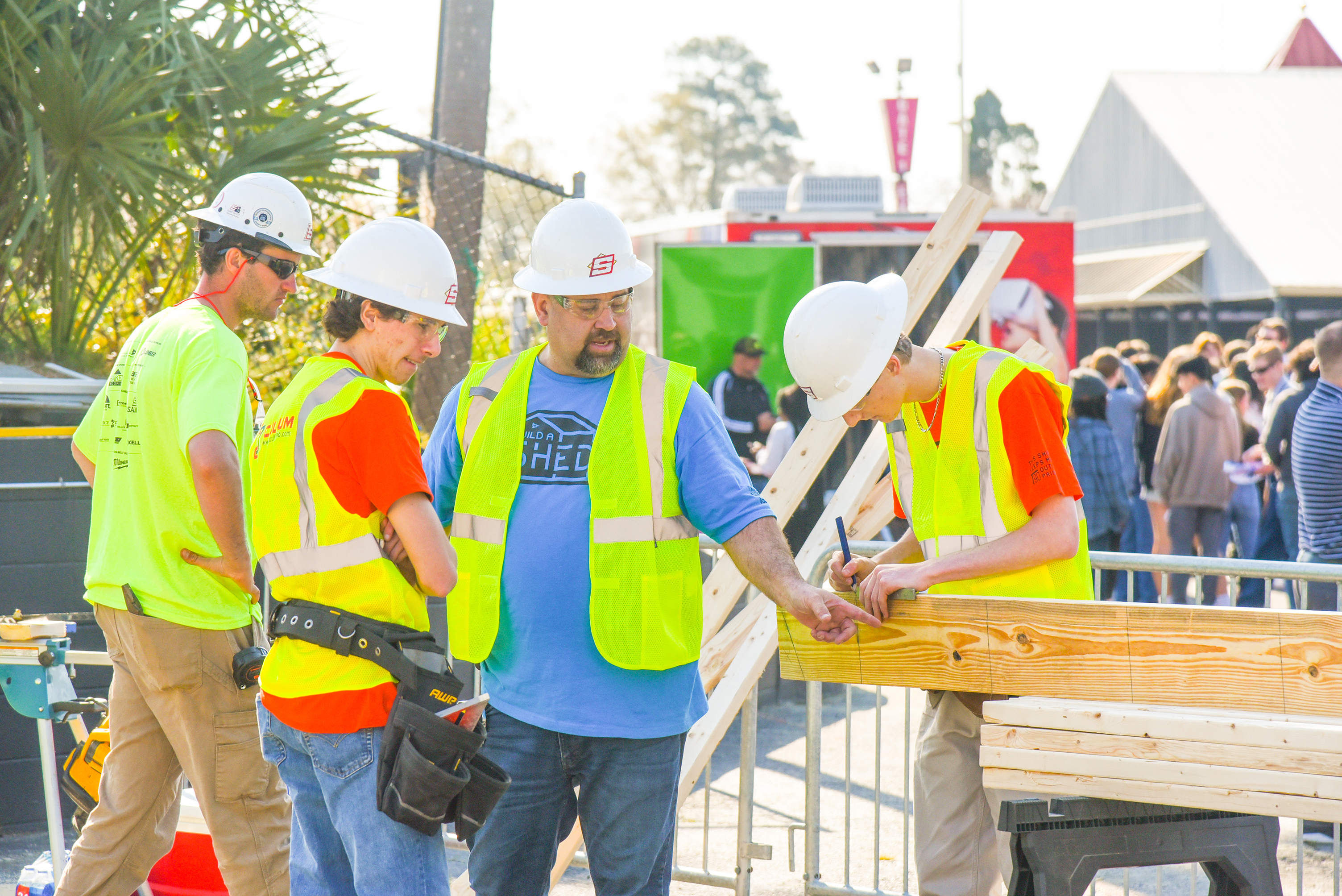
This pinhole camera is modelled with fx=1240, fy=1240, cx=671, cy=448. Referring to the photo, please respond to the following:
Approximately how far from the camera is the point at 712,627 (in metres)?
4.30

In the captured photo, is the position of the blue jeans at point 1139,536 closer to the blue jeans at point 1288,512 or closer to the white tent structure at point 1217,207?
the blue jeans at point 1288,512

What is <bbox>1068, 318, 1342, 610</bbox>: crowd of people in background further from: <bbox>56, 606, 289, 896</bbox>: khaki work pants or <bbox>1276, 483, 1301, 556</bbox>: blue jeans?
<bbox>56, 606, 289, 896</bbox>: khaki work pants

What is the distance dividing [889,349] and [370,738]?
57.6 inches

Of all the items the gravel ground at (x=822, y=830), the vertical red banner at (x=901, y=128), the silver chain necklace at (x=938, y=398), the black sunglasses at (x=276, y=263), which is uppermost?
the vertical red banner at (x=901, y=128)

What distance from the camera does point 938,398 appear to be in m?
3.00

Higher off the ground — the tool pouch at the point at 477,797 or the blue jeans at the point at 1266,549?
the blue jeans at the point at 1266,549

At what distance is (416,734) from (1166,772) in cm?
145

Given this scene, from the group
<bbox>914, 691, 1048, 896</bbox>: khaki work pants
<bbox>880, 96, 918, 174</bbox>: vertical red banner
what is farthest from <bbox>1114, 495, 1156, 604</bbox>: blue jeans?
<bbox>880, 96, 918, 174</bbox>: vertical red banner

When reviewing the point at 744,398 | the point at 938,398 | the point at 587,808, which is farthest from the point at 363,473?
the point at 744,398

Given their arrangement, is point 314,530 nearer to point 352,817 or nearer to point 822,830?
point 352,817

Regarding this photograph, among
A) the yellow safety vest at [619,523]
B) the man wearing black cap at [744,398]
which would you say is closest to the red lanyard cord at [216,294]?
the yellow safety vest at [619,523]

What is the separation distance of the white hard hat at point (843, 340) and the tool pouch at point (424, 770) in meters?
1.13

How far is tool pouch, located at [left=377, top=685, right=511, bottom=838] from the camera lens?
249 cm

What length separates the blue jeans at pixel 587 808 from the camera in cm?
281
